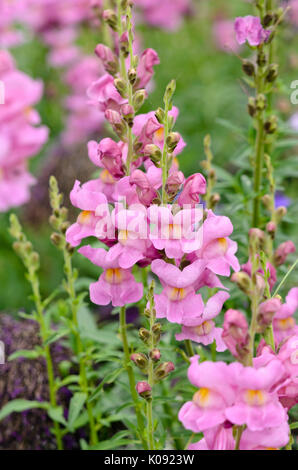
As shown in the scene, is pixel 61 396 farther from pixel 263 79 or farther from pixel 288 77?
pixel 288 77

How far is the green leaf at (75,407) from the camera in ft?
3.32

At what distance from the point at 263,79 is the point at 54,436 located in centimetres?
69

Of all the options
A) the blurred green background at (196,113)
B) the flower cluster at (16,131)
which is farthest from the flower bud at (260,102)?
the flower cluster at (16,131)

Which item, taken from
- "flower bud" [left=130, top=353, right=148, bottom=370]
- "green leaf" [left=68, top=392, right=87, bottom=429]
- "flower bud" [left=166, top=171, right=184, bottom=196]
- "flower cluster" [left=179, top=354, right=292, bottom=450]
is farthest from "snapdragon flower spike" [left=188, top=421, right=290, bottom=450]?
"green leaf" [left=68, top=392, right=87, bottom=429]

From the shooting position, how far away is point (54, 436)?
1.13 m

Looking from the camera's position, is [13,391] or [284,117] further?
[284,117]

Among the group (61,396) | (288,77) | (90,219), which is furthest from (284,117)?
(90,219)

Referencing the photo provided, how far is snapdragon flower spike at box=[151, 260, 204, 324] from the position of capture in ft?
2.49

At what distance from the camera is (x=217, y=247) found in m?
0.77

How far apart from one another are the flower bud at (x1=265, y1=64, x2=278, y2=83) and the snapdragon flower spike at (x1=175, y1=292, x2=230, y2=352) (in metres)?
0.41

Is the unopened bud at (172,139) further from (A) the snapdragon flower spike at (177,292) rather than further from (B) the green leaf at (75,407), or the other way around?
(B) the green leaf at (75,407)

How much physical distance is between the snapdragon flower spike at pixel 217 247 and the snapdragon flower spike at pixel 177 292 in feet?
0.05

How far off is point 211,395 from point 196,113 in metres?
1.57

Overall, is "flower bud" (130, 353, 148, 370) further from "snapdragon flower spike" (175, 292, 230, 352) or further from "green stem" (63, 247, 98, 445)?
"green stem" (63, 247, 98, 445)
